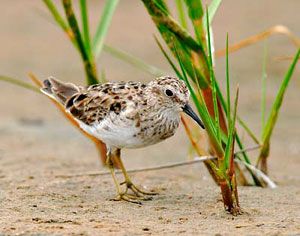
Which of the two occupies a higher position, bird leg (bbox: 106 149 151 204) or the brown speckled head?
the brown speckled head

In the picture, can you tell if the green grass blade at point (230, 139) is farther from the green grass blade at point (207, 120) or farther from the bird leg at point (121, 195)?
the bird leg at point (121, 195)

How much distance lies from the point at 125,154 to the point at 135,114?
3038 mm

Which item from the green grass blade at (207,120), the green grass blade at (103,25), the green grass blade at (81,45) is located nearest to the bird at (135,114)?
the green grass blade at (81,45)

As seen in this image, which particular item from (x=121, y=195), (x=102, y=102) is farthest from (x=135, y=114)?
(x=121, y=195)

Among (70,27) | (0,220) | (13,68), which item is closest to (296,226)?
(0,220)

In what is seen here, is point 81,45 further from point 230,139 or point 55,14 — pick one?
point 230,139

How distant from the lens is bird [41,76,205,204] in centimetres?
714

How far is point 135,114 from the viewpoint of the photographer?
7.18 meters

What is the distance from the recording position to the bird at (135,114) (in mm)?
7137

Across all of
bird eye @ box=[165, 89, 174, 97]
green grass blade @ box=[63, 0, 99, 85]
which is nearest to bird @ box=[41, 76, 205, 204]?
bird eye @ box=[165, 89, 174, 97]

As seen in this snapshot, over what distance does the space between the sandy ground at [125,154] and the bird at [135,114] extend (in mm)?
489

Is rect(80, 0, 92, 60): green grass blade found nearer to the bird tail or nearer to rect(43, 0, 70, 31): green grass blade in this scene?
rect(43, 0, 70, 31): green grass blade

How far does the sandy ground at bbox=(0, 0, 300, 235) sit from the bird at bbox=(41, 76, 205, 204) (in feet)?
1.61

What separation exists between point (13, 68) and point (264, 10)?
4989 mm
